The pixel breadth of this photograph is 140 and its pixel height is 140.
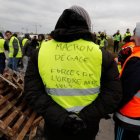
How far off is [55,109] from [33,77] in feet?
1.11

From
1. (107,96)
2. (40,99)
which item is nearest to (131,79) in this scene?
(107,96)

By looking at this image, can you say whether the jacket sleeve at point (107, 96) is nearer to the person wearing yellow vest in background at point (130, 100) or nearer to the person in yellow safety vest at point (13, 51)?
the person wearing yellow vest in background at point (130, 100)

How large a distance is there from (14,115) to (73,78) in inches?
94.4

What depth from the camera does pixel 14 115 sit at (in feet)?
15.3

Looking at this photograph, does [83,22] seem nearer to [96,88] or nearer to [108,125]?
[96,88]

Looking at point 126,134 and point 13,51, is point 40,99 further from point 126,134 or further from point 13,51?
point 13,51

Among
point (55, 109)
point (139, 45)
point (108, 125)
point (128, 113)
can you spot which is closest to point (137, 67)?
point (139, 45)

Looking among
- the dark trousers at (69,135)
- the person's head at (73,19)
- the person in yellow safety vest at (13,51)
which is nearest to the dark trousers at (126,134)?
the dark trousers at (69,135)

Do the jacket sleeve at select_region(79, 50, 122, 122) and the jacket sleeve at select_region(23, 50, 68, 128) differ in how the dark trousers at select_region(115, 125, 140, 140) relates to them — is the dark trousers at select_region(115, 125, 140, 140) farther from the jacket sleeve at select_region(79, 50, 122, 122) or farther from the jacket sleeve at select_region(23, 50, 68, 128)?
the jacket sleeve at select_region(23, 50, 68, 128)

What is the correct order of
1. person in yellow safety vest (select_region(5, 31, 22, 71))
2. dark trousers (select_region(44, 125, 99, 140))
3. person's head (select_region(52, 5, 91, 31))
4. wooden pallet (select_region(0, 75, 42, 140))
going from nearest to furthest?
1. person's head (select_region(52, 5, 91, 31))
2. dark trousers (select_region(44, 125, 99, 140))
3. wooden pallet (select_region(0, 75, 42, 140))
4. person in yellow safety vest (select_region(5, 31, 22, 71))

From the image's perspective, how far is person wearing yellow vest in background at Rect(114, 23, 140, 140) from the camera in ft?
9.66

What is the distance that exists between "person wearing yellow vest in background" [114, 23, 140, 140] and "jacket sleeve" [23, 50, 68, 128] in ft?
2.55

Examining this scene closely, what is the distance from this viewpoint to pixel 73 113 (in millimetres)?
2500

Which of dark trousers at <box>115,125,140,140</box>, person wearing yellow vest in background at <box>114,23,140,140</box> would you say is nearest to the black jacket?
person wearing yellow vest in background at <box>114,23,140,140</box>
